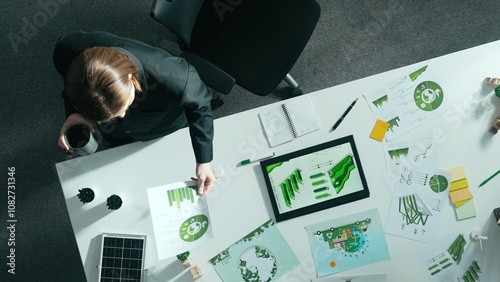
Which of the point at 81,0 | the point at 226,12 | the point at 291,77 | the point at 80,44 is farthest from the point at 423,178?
the point at 81,0

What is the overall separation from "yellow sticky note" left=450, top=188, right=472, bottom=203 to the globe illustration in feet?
2.05

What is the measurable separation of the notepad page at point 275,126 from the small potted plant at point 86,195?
59cm

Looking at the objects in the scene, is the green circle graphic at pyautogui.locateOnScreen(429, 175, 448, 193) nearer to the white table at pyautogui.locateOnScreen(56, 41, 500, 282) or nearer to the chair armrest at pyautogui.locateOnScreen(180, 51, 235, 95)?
the white table at pyautogui.locateOnScreen(56, 41, 500, 282)

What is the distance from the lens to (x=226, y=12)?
70.1 inches

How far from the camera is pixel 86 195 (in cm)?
144

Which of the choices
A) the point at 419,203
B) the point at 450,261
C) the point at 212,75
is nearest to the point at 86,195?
the point at 212,75

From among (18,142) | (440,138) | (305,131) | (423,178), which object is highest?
(18,142)

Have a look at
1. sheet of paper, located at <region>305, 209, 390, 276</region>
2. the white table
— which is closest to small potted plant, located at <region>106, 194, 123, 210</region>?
the white table

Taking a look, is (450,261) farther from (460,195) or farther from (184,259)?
(184,259)

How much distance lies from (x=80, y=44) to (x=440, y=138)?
118 centimetres

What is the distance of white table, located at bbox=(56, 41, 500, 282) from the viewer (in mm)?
1490

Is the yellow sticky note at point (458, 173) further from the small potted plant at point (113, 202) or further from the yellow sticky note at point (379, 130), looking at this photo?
the small potted plant at point (113, 202)

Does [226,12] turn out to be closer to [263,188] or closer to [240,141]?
[240,141]

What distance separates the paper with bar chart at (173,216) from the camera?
1.46 m
